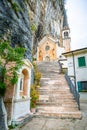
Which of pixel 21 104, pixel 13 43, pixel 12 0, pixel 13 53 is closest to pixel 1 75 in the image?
pixel 13 53

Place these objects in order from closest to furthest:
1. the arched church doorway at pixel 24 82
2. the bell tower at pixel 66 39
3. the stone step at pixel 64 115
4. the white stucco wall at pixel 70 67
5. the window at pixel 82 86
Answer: the stone step at pixel 64 115 < the arched church doorway at pixel 24 82 < the window at pixel 82 86 < the white stucco wall at pixel 70 67 < the bell tower at pixel 66 39

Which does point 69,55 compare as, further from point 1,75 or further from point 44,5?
point 44,5

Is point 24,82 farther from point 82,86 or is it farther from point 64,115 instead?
point 82,86

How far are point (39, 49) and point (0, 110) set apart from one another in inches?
1435

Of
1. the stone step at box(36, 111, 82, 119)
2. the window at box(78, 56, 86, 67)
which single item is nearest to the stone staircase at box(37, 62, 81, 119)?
the stone step at box(36, 111, 82, 119)

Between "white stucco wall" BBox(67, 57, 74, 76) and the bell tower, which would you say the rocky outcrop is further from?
the bell tower

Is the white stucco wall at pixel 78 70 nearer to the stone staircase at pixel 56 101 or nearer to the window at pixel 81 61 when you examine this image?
the window at pixel 81 61

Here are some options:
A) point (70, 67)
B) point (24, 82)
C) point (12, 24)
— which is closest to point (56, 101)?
point (24, 82)

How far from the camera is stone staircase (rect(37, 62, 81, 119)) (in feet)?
28.7

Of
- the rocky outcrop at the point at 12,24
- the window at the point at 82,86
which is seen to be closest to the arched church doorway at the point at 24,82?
the rocky outcrop at the point at 12,24

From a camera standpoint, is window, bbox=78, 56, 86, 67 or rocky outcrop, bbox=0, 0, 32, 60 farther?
window, bbox=78, 56, 86, 67

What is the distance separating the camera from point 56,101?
10703 millimetres

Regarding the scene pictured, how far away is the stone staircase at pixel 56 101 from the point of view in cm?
875

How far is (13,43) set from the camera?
10148mm
